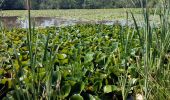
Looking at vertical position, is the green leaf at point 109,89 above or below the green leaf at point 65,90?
below

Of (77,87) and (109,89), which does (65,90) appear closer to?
(77,87)

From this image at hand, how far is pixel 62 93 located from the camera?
195cm

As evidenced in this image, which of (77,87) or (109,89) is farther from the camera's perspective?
(109,89)

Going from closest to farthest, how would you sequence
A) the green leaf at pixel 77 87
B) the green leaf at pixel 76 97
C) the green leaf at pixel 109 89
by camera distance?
1. the green leaf at pixel 76 97
2. the green leaf at pixel 77 87
3. the green leaf at pixel 109 89

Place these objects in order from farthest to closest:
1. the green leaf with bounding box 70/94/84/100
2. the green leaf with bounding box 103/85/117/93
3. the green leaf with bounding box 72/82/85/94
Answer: the green leaf with bounding box 103/85/117/93 → the green leaf with bounding box 72/82/85/94 → the green leaf with bounding box 70/94/84/100

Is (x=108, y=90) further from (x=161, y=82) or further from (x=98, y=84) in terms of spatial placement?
(x=161, y=82)

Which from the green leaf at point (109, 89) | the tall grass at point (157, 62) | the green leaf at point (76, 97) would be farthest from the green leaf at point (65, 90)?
the tall grass at point (157, 62)

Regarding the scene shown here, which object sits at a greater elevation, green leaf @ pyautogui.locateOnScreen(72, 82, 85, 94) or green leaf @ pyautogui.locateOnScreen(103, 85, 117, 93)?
green leaf @ pyautogui.locateOnScreen(72, 82, 85, 94)

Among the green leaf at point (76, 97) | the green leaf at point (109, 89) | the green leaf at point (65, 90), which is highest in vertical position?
the green leaf at point (65, 90)

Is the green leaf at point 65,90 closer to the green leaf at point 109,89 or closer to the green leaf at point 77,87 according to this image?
the green leaf at point 77,87

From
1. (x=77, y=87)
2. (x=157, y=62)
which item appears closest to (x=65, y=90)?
(x=77, y=87)

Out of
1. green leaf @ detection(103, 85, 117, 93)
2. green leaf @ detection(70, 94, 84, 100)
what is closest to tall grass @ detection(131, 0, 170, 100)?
green leaf @ detection(103, 85, 117, 93)

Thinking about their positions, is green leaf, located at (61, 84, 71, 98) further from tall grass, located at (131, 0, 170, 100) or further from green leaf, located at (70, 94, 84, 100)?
tall grass, located at (131, 0, 170, 100)

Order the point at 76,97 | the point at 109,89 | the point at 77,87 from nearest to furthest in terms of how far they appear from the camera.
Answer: the point at 76,97
the point at 77,87
the point at 109,89
